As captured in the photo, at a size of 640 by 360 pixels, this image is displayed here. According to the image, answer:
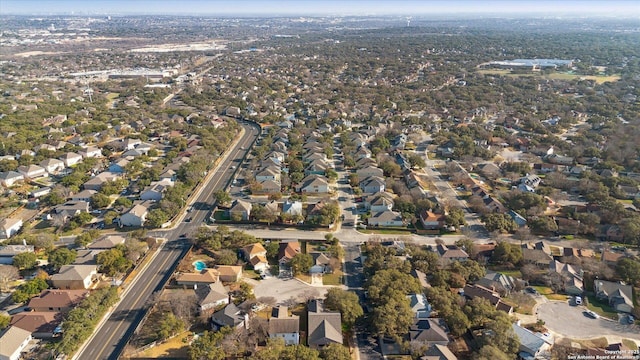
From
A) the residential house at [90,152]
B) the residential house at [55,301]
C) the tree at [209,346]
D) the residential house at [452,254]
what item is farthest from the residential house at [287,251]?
the residential house at [90,152]

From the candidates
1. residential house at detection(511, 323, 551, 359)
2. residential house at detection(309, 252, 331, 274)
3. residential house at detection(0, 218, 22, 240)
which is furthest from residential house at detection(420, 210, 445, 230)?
residential house at detection(0, 218, 22, 240)

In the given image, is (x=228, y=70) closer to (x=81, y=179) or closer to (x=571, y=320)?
(x=81, y=179)

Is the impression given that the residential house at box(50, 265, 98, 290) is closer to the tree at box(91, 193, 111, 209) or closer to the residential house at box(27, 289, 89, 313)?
the residential house at box(27, 289, 89, 313)

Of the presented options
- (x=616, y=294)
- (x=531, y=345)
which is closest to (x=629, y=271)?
(x=616, y=294)

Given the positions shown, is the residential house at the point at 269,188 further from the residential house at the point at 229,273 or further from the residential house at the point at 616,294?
the residential house at the point at 616,294

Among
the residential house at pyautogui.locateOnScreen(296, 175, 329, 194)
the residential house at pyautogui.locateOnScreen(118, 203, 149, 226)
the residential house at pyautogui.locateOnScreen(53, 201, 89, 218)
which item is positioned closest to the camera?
the residential house at pyautogui.locateOnScreen(118, 203, 149, 226)

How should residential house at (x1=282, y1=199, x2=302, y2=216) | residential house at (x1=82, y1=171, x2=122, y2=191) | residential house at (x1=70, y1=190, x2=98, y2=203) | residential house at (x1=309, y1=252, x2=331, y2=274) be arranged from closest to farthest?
residential house at (x1=309, y1=252, x2=331, y2=274), residential house at (x1=282, y1=199, x2=302, y2=216), residential house at (x1=70, y1=190, x2=98, y2=203), residential house at (x1=82, y1=171, x2=122, y2=191)
